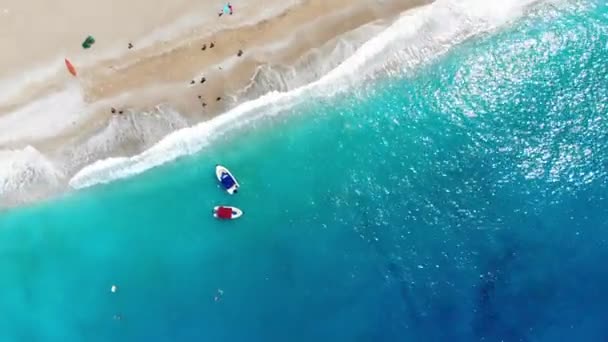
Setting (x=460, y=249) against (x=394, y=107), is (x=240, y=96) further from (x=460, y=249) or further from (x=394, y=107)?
(x=460, y=249)

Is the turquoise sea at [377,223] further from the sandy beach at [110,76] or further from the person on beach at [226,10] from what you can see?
the person on beach at [226,10]

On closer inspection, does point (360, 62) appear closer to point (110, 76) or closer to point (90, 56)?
point (110, 76)

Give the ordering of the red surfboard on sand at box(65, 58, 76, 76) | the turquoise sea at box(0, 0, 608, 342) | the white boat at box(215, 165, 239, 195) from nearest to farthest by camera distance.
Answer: the red surfboard on sand at box(65, 58, 76, 76), the white boat at box(215, 165, 239, 195), the turquoise sea at box(0, 0, 608, 342)

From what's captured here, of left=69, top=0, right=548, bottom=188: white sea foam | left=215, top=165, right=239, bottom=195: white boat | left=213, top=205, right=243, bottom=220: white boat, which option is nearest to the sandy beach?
left=69, top=0, right=548, bottom=188: white sea foam

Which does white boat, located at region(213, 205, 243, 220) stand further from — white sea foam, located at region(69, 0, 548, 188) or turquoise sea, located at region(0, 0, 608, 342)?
white sea foam, located at region(69, 0, 548, 188)

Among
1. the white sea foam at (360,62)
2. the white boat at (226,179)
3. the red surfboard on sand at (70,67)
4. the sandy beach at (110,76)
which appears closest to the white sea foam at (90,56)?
the sandy beach at (110,76)

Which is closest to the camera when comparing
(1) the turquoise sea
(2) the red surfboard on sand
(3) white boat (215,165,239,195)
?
(2) the red surfboard on sand

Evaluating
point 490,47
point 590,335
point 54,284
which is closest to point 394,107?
point 490,47

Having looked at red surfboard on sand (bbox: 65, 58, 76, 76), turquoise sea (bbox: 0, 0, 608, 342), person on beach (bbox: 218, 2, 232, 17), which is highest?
person on beach (bbox: 218, 2, 232, 17)
